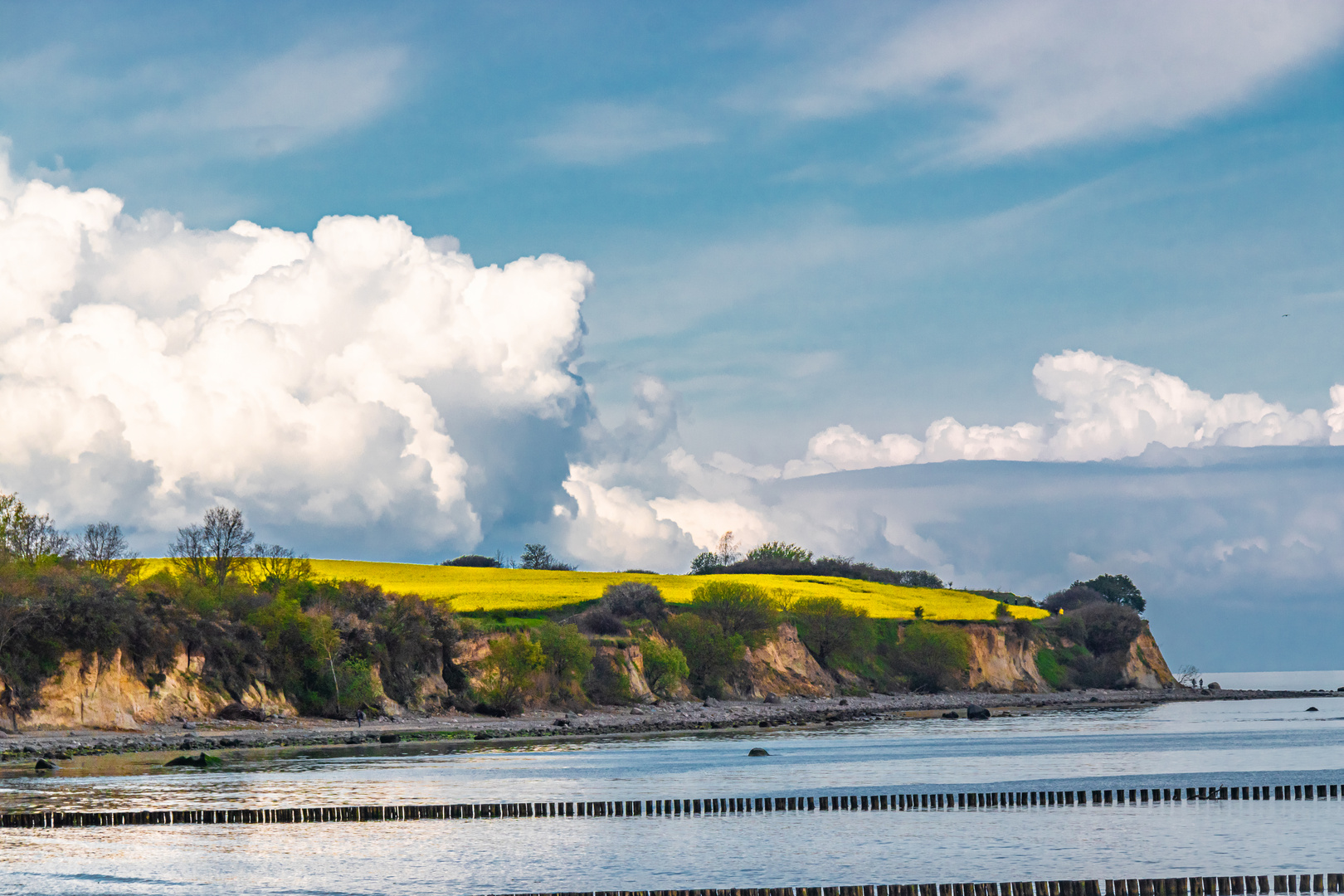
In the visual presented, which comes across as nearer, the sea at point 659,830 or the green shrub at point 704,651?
the sea at point 659,830

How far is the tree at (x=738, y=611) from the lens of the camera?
134750 millimetres

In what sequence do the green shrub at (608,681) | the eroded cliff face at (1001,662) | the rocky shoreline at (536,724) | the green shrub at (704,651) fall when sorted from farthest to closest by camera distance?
the eroded cliff face at (1001,662) → the green shrub at (704,651) → the green shrub at (608,681) → the rocky shoreline at (536,724)

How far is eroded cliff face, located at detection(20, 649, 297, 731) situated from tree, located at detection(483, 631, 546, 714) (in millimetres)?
21798

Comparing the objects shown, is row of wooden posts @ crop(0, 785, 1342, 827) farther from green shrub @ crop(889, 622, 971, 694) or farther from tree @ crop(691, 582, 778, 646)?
green shrub @ crop(889, 622, 971, 694)

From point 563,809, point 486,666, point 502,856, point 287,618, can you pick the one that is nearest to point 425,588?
point 486,666

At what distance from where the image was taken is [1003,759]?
209 feet

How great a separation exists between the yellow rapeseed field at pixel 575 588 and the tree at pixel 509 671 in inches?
880

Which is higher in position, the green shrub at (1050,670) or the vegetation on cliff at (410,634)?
the vegetation on cliff at (410,634)

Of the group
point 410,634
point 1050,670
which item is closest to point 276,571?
point 410,634

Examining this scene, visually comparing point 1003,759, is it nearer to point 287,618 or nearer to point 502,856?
point 502,856

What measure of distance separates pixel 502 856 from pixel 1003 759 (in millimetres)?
36459

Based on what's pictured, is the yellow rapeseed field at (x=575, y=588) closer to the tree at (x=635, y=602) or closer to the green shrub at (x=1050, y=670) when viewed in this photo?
the tree at (x=635, y=602)

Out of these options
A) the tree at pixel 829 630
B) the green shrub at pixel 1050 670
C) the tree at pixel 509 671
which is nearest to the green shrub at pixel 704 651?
the tree at pixel 829 630

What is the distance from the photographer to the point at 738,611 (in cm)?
13488
